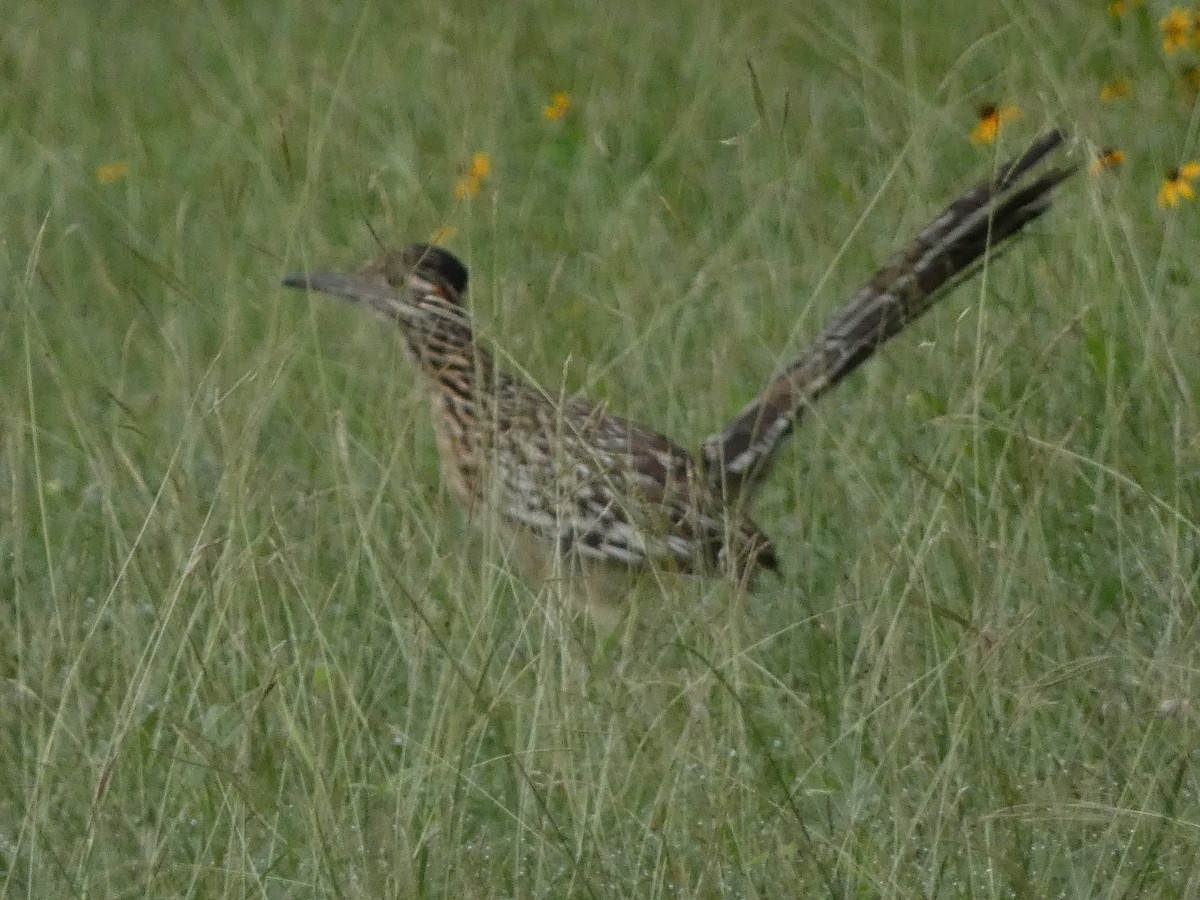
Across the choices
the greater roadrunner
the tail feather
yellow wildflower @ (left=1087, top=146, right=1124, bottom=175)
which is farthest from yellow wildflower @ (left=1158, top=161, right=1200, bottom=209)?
the greater roadrunner

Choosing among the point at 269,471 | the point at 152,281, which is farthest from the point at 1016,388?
the point at 152,281

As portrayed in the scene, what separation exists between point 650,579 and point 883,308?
0.75m

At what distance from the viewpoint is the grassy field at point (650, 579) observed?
3664 mm

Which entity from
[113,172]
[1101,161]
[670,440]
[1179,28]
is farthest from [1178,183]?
[113,172]

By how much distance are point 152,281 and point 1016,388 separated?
128 inches

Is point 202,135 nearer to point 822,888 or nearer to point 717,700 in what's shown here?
point 717,700

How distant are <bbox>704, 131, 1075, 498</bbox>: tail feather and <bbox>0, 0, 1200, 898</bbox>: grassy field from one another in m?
0.14

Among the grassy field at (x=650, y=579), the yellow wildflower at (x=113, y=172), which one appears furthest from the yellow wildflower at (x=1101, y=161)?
the yellow wildflower at (x=113, y=172)

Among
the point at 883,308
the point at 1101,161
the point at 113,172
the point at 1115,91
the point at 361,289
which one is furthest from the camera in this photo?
the point at 113,172

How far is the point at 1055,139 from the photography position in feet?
16.1

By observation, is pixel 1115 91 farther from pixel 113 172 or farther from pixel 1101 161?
pixel 113 172

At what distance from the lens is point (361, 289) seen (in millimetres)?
6148

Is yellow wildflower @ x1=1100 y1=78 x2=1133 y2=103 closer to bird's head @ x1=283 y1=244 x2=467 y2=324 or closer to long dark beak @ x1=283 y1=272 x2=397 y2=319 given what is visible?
bird's head @ x1=283 y1=244 x2=467 y2=324

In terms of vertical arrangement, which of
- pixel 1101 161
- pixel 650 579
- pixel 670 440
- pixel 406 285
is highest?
pixel 1101 161
